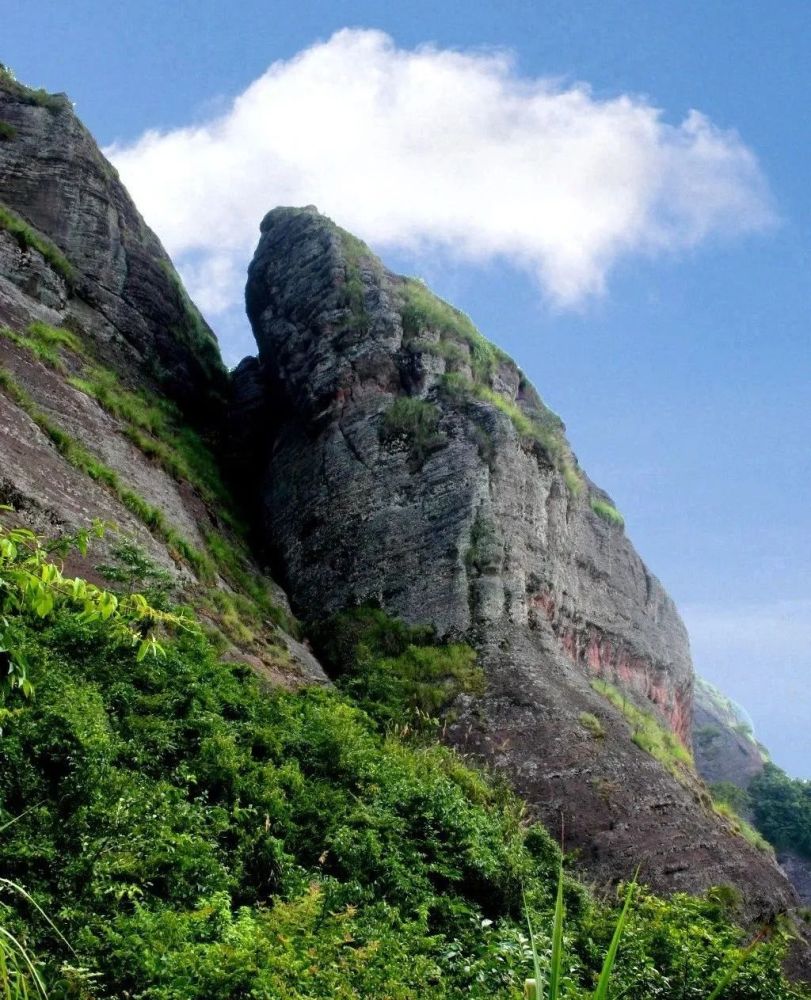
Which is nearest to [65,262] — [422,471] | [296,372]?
[296,372]

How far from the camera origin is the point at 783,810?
49.6 metres

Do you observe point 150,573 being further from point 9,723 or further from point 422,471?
point 422,471

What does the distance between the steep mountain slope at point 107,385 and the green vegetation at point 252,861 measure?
363 centimetres

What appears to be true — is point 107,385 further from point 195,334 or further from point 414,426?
point 195,334

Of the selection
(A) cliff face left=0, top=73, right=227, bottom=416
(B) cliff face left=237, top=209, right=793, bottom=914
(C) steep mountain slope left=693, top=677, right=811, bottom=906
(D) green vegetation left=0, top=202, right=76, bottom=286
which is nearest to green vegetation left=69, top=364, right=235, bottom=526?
(A) cliff face left=0, top=73, right=227, bottom=416

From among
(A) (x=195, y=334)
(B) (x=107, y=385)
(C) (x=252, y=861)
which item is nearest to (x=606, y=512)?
(A) (x=195, y=334)

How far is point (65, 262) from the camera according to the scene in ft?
81.1

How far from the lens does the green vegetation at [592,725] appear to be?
16781 mm

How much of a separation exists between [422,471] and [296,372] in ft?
19.4

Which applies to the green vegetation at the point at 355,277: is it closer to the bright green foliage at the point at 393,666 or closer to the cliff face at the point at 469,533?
the cliff face at the point at 469,533

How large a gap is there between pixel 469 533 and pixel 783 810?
39.2 m

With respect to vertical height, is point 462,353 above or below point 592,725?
above

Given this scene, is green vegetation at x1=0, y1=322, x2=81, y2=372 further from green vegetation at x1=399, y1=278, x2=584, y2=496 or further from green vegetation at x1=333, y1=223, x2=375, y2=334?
green vegetation at x1=399, y1=278, x2=584, y2=496

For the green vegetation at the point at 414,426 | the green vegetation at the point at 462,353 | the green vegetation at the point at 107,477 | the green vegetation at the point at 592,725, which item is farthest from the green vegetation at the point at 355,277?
the green vegetation at the point at 592,725
